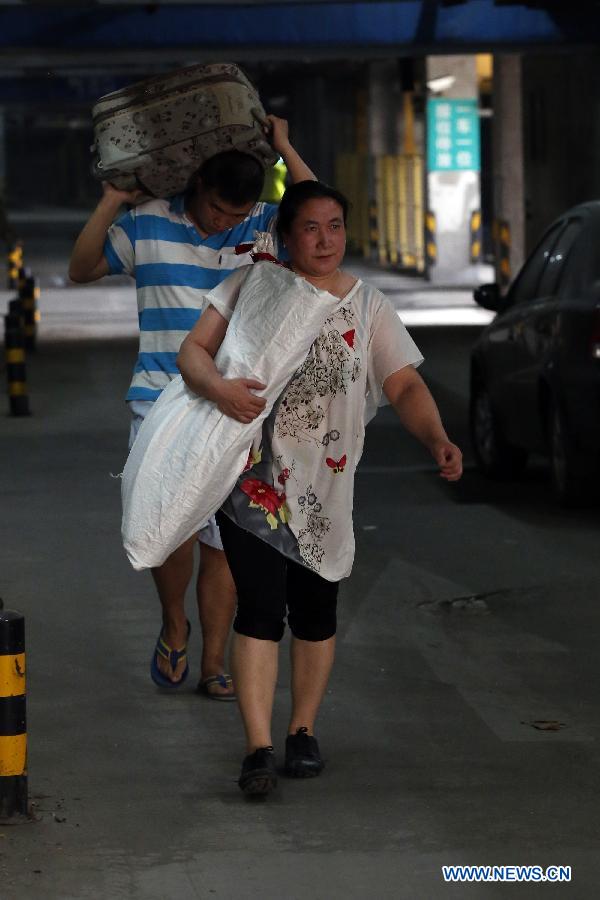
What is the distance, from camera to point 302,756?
5.82 metres

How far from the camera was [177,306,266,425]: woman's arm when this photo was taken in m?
5.45

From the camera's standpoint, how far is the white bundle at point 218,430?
5.49 metres

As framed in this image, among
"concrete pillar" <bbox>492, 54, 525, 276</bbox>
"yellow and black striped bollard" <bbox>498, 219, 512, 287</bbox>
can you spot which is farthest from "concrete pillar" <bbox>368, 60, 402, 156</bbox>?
"yellow and black striped bollard" <bbox>498, 219, 512, 287</bbox>

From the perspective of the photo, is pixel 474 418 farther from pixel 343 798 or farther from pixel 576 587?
pixel 343 798

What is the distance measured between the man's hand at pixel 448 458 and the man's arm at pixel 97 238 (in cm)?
140

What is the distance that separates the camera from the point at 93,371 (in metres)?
19.3

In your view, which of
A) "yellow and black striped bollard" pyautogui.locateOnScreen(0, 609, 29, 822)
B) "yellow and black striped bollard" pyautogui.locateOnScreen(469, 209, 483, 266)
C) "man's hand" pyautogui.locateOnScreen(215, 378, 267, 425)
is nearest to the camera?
"yellow and black striped bollard" pyautogui.locateOnScreen(0, 609, 29, 822)

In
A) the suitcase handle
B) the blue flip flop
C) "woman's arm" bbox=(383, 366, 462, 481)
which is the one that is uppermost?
the suitcase handle

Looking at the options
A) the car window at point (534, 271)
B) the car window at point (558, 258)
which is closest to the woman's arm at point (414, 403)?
the car window at point (558, 258)

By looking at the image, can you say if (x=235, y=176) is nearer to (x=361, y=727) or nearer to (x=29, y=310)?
(x=361, y=727)

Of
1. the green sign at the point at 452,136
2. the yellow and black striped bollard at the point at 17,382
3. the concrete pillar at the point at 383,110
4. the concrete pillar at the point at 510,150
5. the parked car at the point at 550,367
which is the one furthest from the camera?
the concrete pillar at the point at 383,110

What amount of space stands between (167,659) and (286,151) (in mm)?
1785

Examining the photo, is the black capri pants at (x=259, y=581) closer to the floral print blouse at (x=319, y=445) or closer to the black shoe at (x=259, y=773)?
the floral print blouse at (x=319, y=445)

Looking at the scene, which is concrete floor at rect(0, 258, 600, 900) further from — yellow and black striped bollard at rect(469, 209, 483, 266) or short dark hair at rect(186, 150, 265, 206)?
yellow and black striped bollard at rect(469, 209, 483, 266)
